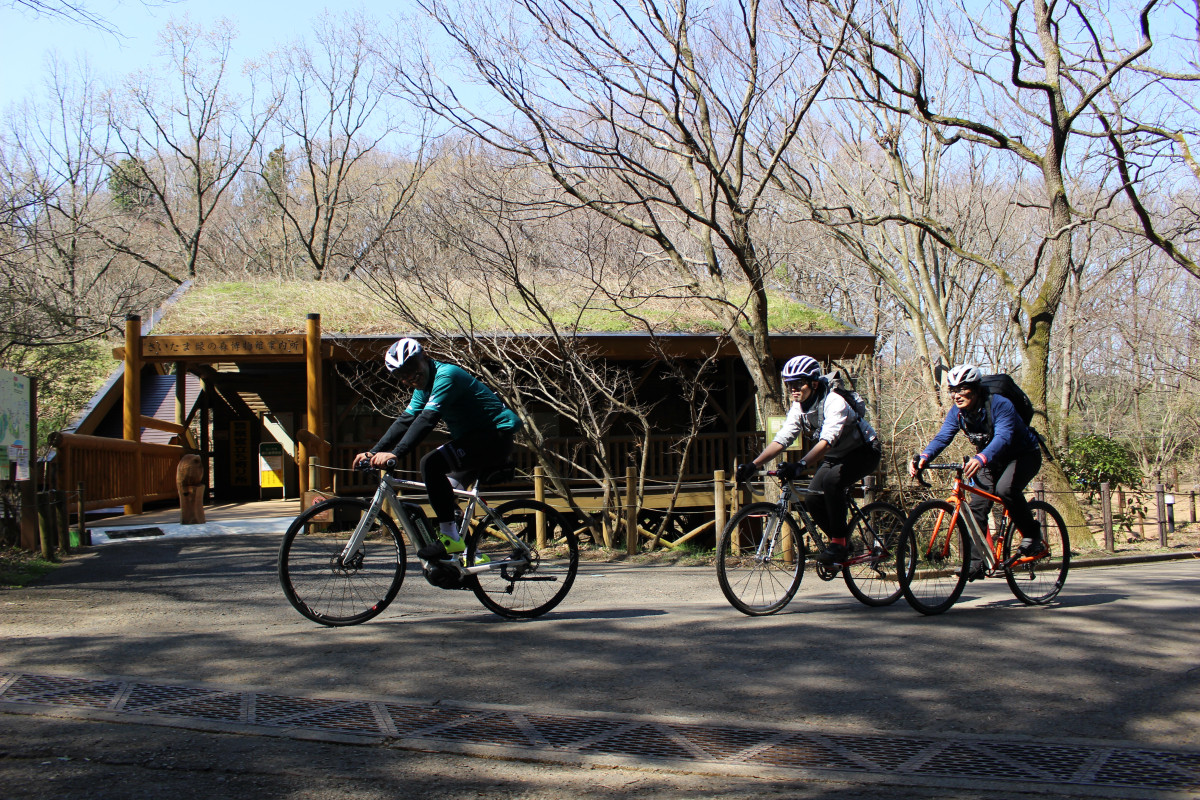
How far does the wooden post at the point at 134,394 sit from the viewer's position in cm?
1417

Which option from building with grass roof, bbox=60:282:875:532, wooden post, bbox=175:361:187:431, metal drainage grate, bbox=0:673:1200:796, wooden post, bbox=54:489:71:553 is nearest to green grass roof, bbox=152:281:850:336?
building with grass roof, bbox=60:282:875:532

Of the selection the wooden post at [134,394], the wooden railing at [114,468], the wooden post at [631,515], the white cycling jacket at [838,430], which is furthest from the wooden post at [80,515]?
the white cycling jacket at [838,430]

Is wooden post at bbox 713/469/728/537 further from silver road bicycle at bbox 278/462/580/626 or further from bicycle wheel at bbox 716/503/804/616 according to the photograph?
silver road bicycle at bbox 278/462/580/626

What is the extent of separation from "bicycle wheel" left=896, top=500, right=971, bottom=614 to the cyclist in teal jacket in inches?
108

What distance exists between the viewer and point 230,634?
5453mm

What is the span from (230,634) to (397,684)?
1.68 meters

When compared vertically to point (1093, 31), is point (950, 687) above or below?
below

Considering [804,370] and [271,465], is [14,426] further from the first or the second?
[271,465]

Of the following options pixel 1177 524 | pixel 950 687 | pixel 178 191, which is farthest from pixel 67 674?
pixel 178 191

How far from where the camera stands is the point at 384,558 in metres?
5.74

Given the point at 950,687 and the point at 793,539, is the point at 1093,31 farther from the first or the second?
the point at 950,687

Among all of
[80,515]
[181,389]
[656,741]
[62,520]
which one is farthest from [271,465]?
[656,741]

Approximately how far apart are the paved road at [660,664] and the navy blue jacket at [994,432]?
1110 millimetres

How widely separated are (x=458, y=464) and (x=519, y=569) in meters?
0.80
